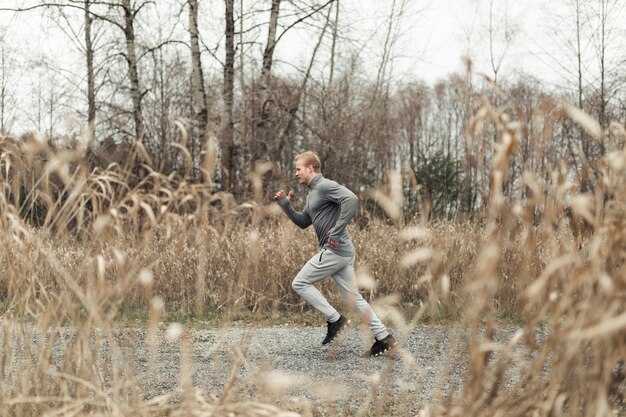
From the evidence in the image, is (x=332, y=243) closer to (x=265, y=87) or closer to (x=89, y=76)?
(x=265, y=87)

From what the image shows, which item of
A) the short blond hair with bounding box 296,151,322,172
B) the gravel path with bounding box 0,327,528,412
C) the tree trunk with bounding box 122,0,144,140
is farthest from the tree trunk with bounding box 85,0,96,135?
the short blond hair with bounding box 296,151,322,172

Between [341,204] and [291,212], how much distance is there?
1.62 feet

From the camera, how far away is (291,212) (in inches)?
243

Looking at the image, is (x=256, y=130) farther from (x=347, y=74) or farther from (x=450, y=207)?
(x=347, y=74)

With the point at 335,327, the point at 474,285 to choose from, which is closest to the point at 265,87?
the point at 335,327

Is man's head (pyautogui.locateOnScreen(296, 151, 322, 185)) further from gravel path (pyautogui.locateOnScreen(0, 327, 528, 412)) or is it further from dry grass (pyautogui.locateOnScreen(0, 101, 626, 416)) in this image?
dry grass (pyautogui.locateOnScreen(0, 101, 626, 416))

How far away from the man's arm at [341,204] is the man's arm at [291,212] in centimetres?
36

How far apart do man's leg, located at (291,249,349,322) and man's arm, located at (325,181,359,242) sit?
230mm

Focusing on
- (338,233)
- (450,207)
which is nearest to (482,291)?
(338,233)

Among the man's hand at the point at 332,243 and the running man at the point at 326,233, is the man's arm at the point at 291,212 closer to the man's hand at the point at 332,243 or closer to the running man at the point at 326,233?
the running man at the point at 326,233

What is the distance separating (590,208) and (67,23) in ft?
54.0

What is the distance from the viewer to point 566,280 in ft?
6.58

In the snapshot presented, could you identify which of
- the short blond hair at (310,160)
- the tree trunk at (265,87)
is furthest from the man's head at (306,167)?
the tree trunk at (265,87)

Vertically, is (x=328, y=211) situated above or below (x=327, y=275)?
above
